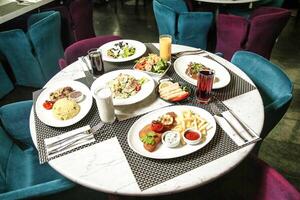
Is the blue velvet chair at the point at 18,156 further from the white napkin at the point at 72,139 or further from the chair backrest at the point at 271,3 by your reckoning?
the chair backrest at the point at 271,3

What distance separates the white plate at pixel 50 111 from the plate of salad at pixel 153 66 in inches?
15.4

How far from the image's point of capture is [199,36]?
9.43 ft

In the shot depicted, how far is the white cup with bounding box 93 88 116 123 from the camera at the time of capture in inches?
46.9

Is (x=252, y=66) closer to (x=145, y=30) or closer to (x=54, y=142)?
(x=54, y=142)

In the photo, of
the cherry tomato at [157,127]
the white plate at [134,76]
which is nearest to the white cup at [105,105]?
the white plate at [134,76]

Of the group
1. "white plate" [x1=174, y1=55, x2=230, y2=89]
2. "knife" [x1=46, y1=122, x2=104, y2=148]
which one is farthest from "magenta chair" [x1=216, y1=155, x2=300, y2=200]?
"knife" [x1=46, y1=122, x2=104, y2=148]

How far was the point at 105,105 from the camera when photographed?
1.20 meters

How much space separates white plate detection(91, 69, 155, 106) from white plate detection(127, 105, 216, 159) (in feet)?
0.50

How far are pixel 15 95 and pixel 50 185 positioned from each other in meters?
2.29

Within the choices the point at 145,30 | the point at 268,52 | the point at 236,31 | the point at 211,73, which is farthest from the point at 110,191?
the point at 145,30

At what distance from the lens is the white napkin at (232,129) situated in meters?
1.14

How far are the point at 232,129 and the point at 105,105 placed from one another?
61 centimetres

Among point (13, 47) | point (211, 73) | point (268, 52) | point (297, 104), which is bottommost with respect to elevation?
point (297, 104)

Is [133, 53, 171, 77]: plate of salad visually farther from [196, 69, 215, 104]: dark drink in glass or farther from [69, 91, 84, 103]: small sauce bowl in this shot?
[69, 91, 84, 103]: small sauce bowl
